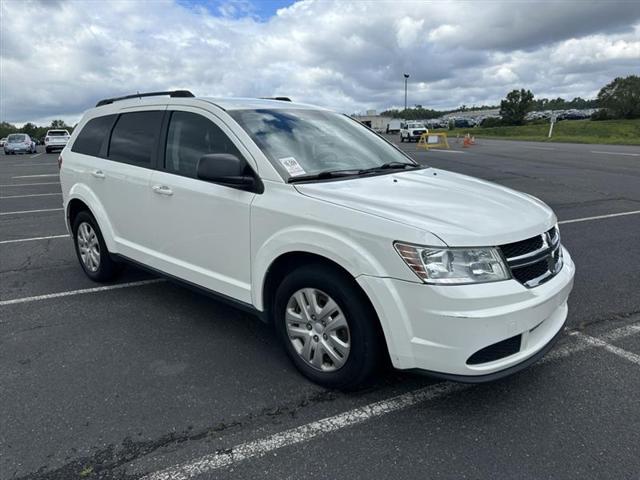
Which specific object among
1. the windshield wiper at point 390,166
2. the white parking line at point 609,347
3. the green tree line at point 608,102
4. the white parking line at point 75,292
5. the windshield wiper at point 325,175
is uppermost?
the green tree line at point 608,102

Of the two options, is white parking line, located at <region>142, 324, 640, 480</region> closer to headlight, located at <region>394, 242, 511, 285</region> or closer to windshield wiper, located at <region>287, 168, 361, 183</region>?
headlight, located at <region>394, 242, 511, 285</region>

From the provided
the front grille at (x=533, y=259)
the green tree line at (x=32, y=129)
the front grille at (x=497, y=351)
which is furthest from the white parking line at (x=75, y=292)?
the green tree line at (x=32, y=129)

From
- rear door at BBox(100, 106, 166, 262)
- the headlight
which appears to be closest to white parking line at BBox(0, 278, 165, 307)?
rear door at BBox(100, 106, 166, 262)

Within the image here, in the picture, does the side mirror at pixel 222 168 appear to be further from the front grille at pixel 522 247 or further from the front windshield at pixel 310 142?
the front grille at pixel 522 247

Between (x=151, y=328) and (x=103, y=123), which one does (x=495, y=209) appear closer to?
(x=151, y=328)

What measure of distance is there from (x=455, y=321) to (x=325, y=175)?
1.40 m

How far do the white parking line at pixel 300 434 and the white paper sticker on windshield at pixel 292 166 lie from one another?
61.0 inches

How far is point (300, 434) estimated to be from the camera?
270cm

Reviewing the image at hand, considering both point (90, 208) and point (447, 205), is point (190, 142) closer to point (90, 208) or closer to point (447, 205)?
point (90, 208)

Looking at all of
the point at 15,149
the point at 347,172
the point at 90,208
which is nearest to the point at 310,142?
the point at 347,172

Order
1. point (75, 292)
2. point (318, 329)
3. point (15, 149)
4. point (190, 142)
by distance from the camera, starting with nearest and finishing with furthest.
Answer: point (318, 329)
point (190, 142)
point (75, 292)
point (15, 149)

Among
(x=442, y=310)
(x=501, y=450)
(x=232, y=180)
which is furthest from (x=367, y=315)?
(x=232, y=180)

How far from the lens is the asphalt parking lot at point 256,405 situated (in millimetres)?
2471

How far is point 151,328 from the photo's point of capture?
4117 millimetres
